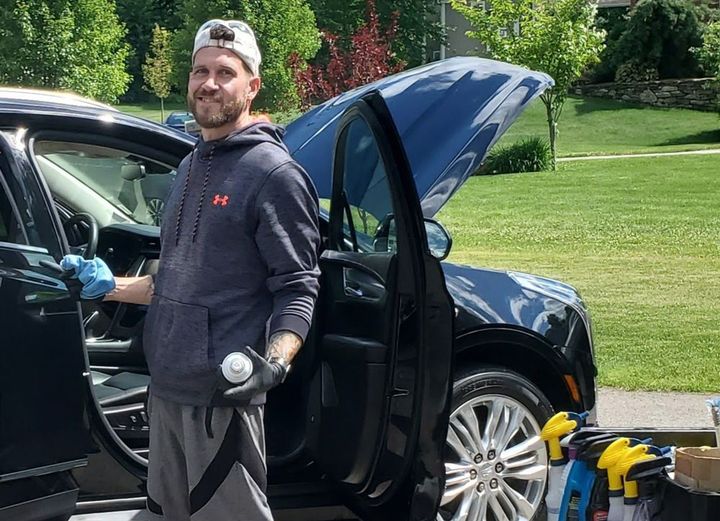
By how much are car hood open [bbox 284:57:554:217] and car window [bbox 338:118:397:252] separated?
0.31 m

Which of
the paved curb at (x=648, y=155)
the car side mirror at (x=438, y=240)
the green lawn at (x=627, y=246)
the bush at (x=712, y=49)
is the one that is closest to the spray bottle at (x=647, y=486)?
the car side mirror at (x=438, y=240)

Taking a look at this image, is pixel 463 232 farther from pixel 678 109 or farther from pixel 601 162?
pixel 678 109

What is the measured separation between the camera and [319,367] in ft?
11.8

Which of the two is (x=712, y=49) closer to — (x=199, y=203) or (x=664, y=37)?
(x=664, y=37)

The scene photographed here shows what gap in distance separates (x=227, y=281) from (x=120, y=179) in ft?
7.84

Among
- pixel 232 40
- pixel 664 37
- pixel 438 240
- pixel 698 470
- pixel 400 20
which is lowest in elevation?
pixel 400 20

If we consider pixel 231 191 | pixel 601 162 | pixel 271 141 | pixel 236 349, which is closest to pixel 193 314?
pixel 236 349

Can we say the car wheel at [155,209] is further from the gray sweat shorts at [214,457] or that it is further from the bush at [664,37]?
the bush at [664,37]

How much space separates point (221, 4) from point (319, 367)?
124 feet

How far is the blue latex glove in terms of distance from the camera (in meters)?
3.03

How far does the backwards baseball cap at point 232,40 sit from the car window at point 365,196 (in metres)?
0.65

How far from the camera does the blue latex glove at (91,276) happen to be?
9.95 feet

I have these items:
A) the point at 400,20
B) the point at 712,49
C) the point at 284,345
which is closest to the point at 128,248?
the point at 284,345

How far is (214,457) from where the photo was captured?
2807 mm
